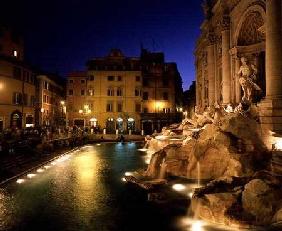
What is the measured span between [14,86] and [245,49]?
119 feet

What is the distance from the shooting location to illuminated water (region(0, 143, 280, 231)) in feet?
37.2

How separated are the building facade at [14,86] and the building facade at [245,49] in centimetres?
2895

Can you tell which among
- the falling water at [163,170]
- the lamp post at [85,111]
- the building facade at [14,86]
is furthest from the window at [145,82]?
the falling water at [163,170]

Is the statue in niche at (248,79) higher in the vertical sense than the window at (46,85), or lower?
lower

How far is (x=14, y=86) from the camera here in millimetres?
51531

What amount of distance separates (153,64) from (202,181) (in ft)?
199

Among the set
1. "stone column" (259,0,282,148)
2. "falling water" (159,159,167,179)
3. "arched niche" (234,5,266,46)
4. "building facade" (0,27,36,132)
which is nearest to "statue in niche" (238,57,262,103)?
"arched niche" (234,5,266,46)

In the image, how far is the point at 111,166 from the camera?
79.5ft

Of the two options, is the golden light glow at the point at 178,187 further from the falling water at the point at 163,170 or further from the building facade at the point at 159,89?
the building facade at the point at 159,89

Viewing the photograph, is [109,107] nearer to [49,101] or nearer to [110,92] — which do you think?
[110,92]

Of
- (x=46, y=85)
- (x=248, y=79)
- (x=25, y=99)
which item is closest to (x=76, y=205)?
(x=248, y=79)

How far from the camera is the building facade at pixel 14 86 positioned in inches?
1922

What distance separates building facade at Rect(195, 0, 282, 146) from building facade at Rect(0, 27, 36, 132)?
28.9 meters

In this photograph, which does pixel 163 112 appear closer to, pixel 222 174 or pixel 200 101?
pixel 200 101
